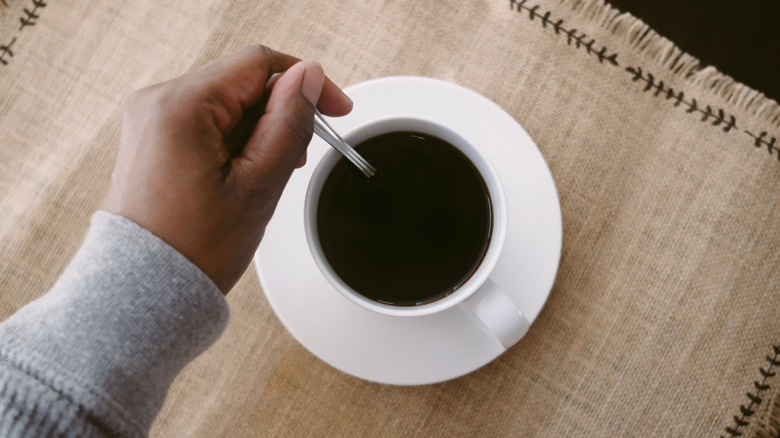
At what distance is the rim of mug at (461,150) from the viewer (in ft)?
1.94

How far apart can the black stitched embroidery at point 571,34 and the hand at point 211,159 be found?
1.20 ft

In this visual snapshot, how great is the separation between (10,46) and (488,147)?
69 cm

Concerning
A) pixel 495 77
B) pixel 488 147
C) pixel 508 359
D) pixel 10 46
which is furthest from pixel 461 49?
pixel 10 46

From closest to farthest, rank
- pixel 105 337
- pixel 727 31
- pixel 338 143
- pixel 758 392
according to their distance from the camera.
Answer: pixel 105 337
pixel 338 143
pixel 758 392
pixel 727 31

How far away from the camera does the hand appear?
537mm

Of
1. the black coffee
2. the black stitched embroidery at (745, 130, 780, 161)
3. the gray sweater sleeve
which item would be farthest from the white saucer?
the black stitched embroidery at (745, 130, 780, 161)

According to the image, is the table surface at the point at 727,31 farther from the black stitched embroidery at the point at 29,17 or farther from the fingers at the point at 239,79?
the black stitched embroidery at the point at 29,17

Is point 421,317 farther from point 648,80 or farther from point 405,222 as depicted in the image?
point 648,80

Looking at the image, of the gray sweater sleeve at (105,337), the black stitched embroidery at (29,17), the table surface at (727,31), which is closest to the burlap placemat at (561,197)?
the black stitched embroidery at (29,17)

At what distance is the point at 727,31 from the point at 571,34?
1.03 ft

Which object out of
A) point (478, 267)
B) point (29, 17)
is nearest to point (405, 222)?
point (478, 267)

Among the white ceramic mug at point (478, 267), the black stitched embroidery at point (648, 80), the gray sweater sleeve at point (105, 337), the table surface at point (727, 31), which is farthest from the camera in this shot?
the table surface at point (727, 31)

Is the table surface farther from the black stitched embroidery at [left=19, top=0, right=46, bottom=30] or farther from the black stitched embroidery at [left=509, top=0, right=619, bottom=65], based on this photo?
the black stitched embroidery at [left=19, top=0, right=46, bottom=30]

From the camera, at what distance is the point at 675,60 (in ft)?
2.60
